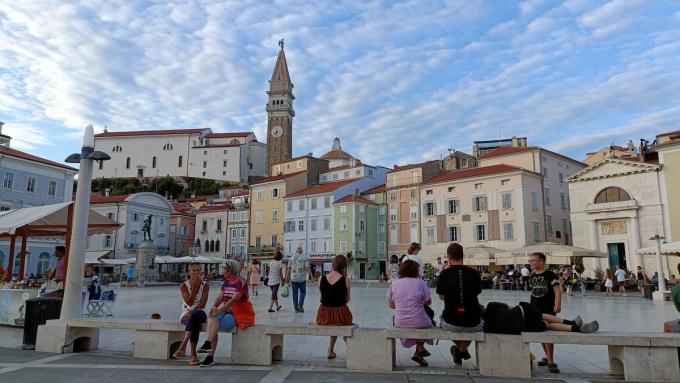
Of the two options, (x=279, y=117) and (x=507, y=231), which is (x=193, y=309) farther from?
(x=279, y=117)

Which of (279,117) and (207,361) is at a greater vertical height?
(279,117)

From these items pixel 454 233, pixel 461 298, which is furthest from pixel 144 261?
pixel 461 298

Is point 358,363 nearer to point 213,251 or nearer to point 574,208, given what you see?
point 574,208

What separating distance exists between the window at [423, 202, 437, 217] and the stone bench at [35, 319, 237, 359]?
42.7 metres

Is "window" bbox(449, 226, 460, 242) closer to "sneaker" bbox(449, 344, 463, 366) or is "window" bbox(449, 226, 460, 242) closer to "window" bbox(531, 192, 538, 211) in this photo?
"window" bbox(531, 192, 538, 211)

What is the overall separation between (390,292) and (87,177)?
582cm

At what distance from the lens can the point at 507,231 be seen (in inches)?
1692

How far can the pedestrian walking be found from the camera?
22.5ft

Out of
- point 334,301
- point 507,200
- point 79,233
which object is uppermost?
point 507,200

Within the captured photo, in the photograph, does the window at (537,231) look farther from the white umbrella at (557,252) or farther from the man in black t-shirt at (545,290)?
the man in black t-shirt at (545,290)

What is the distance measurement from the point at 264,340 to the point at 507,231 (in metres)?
39.4

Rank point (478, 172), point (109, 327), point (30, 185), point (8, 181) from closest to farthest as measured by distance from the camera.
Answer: point (109, 327)
point (8, 181)
point (30, 185)
point (478, 172)

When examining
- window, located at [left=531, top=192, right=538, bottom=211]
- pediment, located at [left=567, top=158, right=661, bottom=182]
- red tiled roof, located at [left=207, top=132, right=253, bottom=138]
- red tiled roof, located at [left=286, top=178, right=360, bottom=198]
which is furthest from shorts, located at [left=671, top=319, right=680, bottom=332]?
red tiled roof, located at [left=207, top=132, right=253, bottom=138]

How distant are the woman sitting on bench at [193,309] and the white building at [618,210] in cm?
3256
